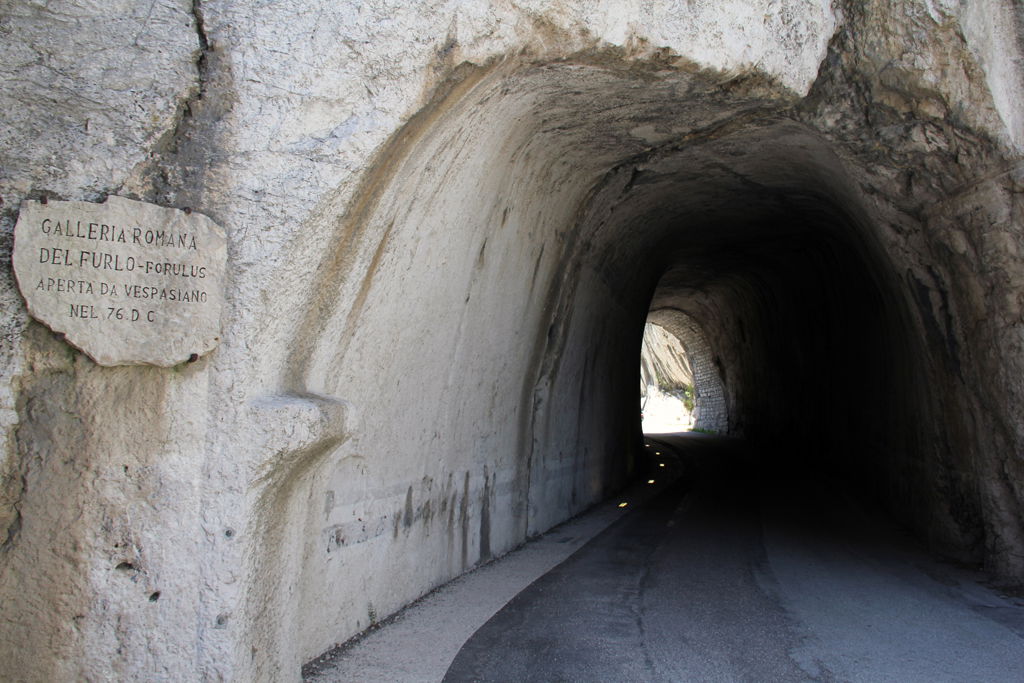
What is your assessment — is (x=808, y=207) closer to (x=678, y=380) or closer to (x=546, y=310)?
(x=546, y=310)

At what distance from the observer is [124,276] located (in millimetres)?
3395

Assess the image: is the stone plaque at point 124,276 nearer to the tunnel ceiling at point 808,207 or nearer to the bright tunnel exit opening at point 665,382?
the tunnel ceiling at point 808,207

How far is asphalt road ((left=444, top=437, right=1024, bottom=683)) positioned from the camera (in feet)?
15.1

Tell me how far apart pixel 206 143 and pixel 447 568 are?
12.9 ft

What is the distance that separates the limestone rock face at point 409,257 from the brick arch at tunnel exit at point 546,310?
0.04 metres

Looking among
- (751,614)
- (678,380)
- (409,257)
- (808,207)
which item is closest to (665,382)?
(678,380)

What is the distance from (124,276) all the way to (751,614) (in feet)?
15.7

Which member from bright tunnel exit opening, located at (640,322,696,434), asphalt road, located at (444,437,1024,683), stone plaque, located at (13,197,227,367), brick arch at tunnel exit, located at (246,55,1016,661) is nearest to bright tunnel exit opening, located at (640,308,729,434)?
bright tunnel exit opening, located at (640,322,696,434)

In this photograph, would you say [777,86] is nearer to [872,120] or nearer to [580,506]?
[872,120]

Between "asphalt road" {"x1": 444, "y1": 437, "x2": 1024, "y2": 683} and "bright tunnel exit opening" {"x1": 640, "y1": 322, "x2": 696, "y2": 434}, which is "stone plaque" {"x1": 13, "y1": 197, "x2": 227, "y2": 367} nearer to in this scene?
"asphalt road" {"x1": 444, "y1": 437, "x2": 1024, "y2": 683}

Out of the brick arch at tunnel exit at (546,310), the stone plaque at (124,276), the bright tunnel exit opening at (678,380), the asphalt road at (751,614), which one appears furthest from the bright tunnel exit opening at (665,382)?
the stone plaque at (124,276)

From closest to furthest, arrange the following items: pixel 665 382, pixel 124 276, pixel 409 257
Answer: pixel 124 276 → pixel 409 257 → pixel 665 382

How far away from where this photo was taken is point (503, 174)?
6.01 meters

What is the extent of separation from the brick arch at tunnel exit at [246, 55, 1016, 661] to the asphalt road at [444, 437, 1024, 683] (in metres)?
0.80
